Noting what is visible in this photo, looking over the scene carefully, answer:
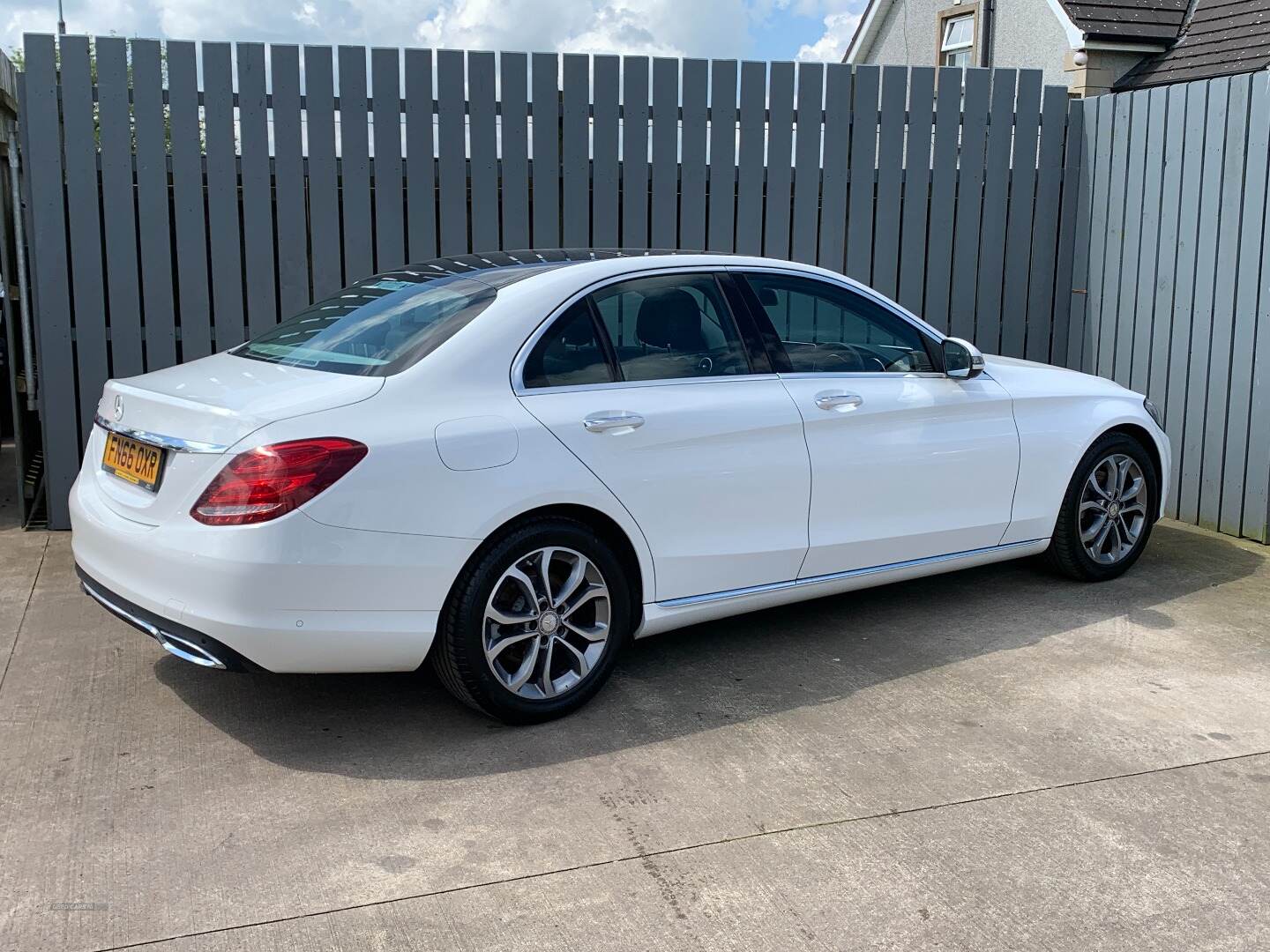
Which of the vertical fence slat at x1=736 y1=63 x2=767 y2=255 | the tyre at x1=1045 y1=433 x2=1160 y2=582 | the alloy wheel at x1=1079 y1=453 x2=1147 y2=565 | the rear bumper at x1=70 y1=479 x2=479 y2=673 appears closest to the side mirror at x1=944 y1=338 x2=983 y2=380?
the tyre at x1=1045 y1=433 x2=1160 y2=582

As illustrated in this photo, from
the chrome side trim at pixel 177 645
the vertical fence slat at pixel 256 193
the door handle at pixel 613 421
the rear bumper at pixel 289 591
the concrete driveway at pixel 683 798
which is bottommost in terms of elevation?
the concrete driveway at pixel 683 798

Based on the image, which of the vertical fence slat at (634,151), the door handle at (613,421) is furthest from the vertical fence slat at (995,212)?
the door handle at (613,421)

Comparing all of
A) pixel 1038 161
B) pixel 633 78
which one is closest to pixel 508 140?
pixel 633 78

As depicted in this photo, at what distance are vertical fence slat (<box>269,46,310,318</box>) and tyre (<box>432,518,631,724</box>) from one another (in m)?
3.55

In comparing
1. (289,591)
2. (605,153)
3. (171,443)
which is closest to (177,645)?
(289,591)

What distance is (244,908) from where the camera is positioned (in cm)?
310

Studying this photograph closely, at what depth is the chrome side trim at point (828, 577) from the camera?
4587mm

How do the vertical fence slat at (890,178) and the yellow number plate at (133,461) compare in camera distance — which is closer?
the yellow number plate at (133,461)

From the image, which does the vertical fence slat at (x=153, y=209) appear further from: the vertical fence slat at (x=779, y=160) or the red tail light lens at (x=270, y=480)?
the red tail light lens at (x=270, y=480)

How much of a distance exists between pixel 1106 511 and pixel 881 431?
1.64 metres

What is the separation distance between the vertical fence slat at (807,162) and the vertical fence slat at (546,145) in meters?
1.51

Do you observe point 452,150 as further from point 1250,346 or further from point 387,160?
point 1250,346

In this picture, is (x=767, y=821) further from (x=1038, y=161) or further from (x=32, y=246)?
(x=1038, y=161)

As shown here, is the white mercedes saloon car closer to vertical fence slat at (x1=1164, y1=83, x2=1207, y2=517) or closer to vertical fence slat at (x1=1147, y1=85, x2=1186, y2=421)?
vertical fence slat at (x1=1164, y1=83, x2=1207, y2=517)
